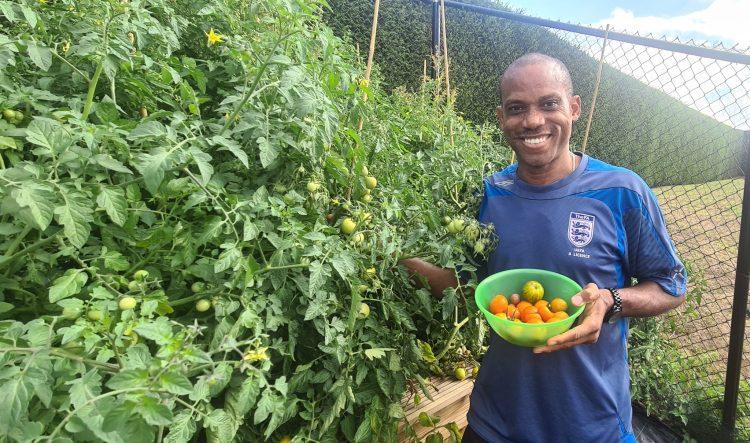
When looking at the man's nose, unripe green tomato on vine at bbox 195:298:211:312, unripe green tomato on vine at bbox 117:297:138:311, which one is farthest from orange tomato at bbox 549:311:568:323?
unripe green tomato on vine at bbox 117:297:138:311

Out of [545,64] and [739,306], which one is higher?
[545,64]

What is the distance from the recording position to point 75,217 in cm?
97

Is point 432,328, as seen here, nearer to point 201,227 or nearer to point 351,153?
point 351,153

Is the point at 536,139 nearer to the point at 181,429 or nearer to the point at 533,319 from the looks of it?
the point at 533,319

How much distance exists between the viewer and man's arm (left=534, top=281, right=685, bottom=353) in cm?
118

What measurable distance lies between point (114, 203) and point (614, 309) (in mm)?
1378

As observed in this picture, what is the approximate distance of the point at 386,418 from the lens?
Answer: 1371 mm

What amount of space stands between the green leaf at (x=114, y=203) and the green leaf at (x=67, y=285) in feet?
0.48

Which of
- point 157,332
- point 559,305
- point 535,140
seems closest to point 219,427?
point 157,332

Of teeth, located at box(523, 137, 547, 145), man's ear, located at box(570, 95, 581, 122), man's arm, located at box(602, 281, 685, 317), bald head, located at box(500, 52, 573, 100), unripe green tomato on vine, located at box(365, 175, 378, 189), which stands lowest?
man's arm, located at box(602, 281, 685, 317)

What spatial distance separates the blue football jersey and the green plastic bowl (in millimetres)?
66

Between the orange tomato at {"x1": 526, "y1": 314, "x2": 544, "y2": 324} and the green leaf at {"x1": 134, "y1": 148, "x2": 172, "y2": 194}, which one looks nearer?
the green leaf at {"x1": 134, "y1": 148, "x2": 172, "y2": 194}

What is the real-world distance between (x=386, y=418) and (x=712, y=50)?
2.50m

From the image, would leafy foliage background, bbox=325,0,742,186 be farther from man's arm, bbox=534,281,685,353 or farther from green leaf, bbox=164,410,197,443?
green leaf, bbox=164,410,197,443
